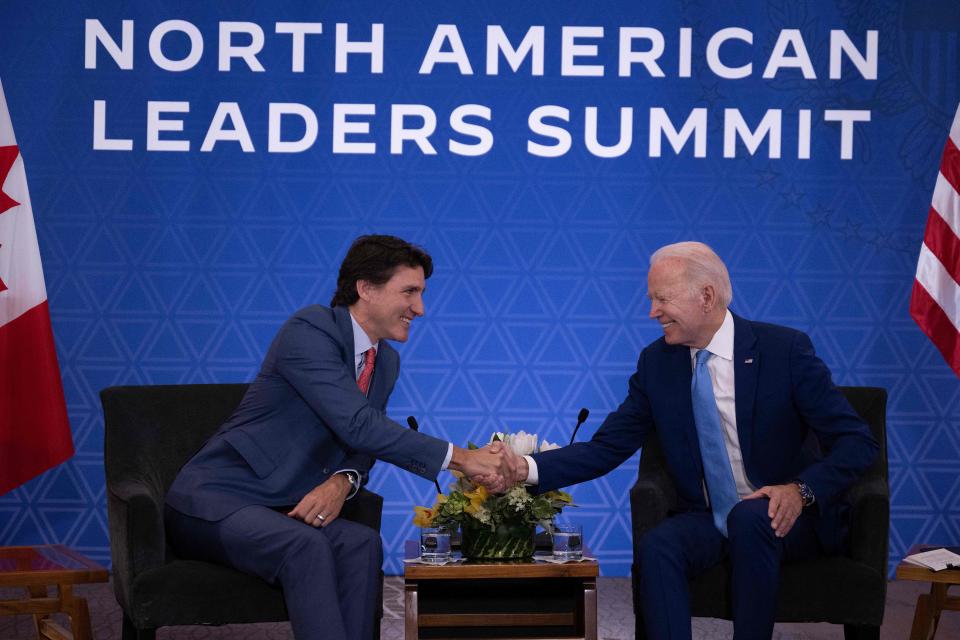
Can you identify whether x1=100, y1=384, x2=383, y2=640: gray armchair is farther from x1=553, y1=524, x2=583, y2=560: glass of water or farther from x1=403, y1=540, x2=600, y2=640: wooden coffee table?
x1=553, y1=524, x2=583, y2=560: glass of water

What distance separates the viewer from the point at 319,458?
310cm

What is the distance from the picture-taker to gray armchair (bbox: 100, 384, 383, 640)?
2.79 m

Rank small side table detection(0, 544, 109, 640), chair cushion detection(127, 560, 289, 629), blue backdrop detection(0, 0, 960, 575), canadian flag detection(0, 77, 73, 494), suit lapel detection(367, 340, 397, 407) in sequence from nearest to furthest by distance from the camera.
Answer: chair cushion detection(127, 560, 289, 629)
small side table detection(0, 544, 109, 640)
suit lapel detection(367, 340, 397, 407)
canadian flag detection(0, 77, 73, 494)
blue backdrop detection(0, 0, 960, 575)

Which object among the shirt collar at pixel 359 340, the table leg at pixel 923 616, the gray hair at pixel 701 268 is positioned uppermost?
the gray hair at pixel 701 268

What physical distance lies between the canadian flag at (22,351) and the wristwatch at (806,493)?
3.26 m

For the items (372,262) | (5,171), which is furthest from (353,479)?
(5,171)

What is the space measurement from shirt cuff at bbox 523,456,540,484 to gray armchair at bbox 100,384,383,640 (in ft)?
1.70

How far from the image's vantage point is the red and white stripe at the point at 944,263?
475 cm

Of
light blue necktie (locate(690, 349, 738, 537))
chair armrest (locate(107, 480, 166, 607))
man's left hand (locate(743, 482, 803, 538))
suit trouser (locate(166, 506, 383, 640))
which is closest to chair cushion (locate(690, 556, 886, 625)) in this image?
man's left hand (locate(743, 482, 803, 538))

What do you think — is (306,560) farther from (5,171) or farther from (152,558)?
(5,171)

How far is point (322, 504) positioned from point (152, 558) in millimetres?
472

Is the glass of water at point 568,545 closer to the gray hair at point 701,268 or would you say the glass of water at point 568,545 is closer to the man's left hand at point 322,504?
the man's left hand at point 322,504

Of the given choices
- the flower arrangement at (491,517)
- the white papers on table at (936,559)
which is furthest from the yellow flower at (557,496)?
the white papers on table at (936,559)

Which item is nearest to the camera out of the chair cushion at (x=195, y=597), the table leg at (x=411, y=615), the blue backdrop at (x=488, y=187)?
the table leg at (x=411, y=615)
